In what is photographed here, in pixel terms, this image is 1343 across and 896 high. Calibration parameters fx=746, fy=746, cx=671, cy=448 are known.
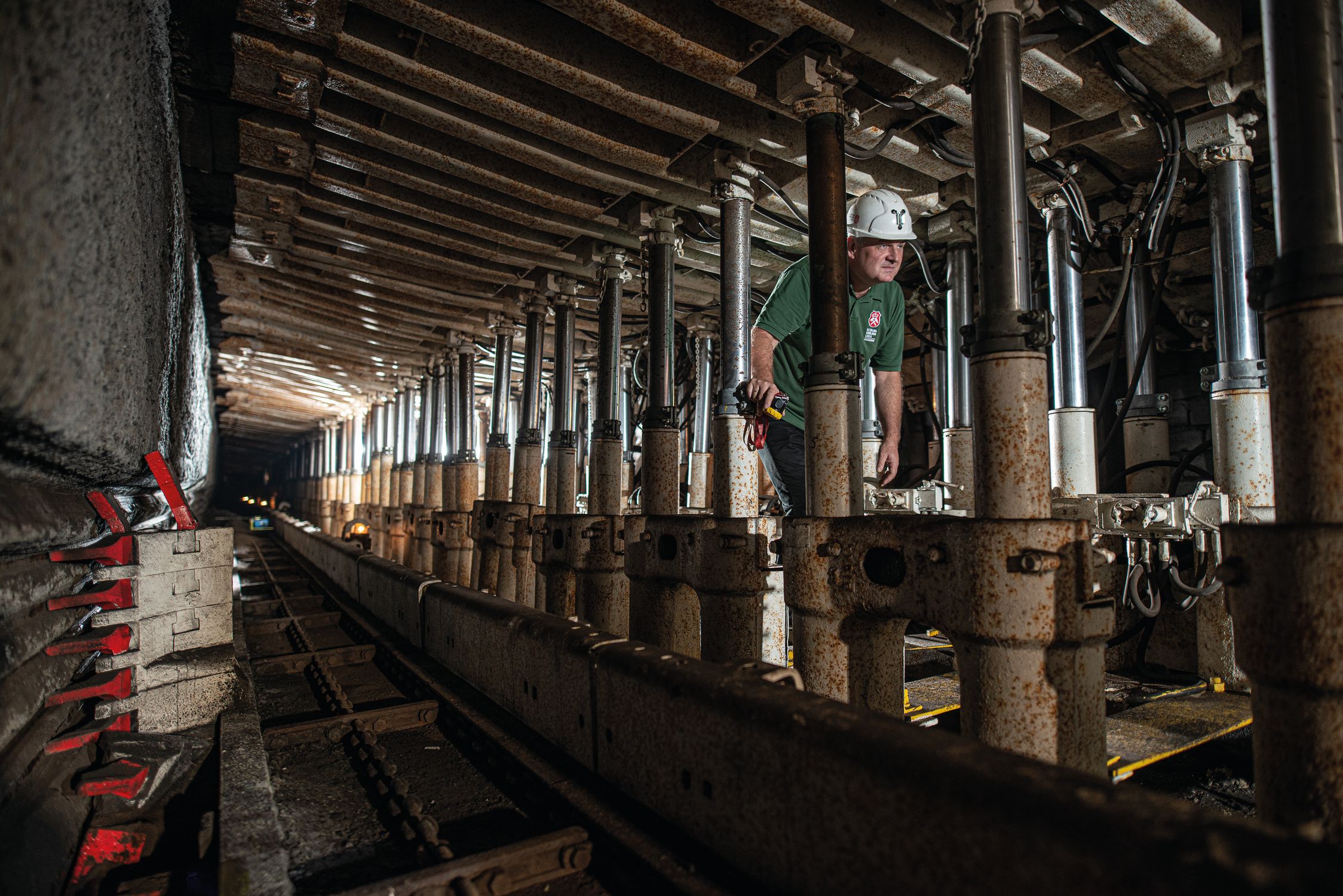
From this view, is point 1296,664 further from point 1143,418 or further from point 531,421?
point 531,421

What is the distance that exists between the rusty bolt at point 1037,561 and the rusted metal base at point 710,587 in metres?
1.70

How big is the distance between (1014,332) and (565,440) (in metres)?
5.49

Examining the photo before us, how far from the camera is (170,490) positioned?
15.0 ft

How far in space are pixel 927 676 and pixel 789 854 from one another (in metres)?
3.50

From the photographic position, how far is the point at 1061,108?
17.0 feet

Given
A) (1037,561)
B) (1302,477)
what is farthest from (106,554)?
(1302,477)

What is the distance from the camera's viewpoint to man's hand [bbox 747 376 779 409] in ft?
13.3

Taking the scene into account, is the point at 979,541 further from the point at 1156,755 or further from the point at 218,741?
the point at 218,741

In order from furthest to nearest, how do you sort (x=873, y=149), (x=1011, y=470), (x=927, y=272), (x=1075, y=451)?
(x=927, y=272), (x=1075, y=451), (x=873, y=149), (x=1011, y=470)

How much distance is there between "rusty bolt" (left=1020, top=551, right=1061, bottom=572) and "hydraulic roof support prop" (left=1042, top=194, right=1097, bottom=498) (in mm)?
3005

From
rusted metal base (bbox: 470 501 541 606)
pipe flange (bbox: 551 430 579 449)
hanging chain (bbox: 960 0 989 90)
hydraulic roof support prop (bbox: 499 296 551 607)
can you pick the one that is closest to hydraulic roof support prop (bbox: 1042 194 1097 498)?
hanging chain (bbox: 960 0 989 90)

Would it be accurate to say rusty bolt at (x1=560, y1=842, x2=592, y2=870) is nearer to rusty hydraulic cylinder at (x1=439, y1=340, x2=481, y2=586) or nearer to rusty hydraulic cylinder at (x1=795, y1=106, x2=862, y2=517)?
rusty hydraulic cylinder at (x1=795, y1=106, x2=862, y2=517)

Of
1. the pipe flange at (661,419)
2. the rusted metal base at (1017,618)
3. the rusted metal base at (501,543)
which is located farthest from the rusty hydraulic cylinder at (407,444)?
the rusted metal base at (1017,618)

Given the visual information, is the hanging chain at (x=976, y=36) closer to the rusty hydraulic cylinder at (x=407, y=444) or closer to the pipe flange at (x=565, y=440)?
the pipe flange at (x=565, y=440)
